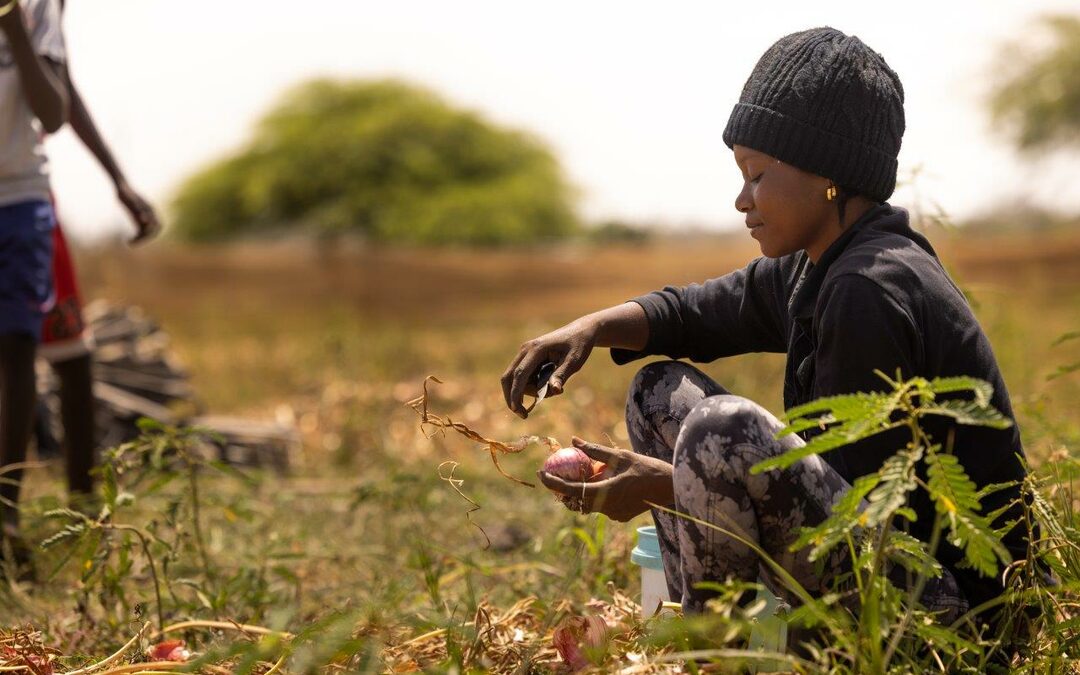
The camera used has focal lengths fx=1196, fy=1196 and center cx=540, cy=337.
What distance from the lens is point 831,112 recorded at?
2.14m

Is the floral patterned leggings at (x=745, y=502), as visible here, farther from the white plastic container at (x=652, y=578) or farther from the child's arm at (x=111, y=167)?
the child's arm at (x=111, y=167)

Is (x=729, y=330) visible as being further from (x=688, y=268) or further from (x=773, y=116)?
(x=688, y=268)

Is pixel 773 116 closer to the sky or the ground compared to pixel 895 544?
closer to the sky

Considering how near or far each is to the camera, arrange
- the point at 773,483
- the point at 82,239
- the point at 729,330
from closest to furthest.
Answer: the point at 773,483 < the point at 729,330 < the point at 82,239

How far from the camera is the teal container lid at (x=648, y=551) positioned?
2457 mm

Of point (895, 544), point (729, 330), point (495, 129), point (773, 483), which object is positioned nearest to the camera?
point (895, 544)

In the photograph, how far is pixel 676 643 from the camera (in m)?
1.91

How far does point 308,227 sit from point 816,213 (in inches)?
738

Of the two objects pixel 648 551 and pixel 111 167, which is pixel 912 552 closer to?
pixel 648 551

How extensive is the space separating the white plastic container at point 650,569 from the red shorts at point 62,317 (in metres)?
2.13

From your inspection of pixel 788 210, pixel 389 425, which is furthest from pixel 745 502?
pixel 389 425

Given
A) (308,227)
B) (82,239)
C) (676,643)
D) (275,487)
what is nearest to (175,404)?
(275,487)

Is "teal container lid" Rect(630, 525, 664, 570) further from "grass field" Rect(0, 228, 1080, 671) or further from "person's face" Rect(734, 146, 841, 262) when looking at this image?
"person's face" Rect(734, 146, 841, 262)

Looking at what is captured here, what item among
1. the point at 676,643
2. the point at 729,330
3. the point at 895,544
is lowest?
the point at 676,643
